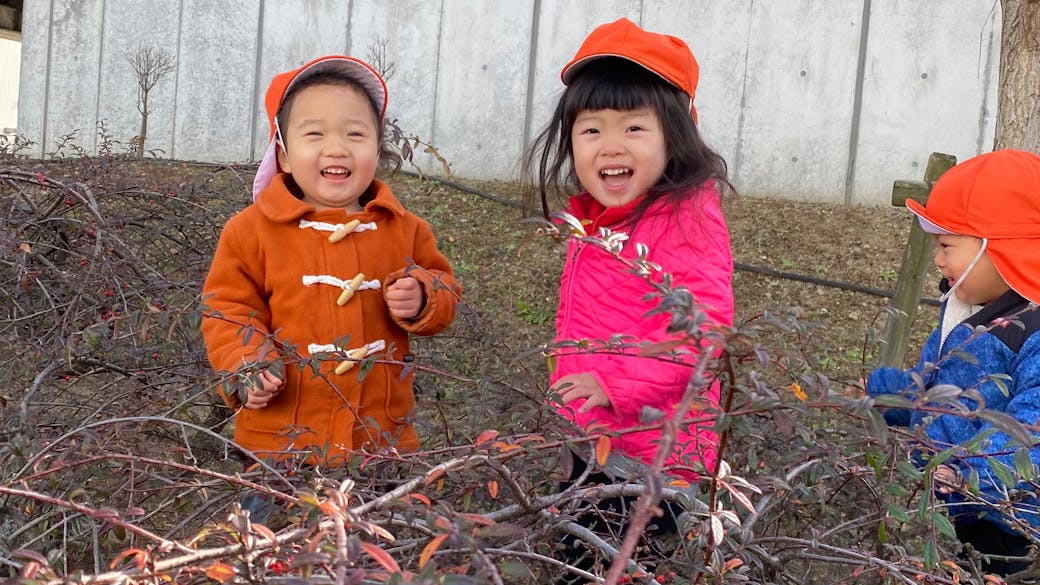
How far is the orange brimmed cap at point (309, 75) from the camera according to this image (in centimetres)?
247

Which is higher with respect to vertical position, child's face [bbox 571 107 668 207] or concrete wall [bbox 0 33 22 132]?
concrete wall [bbox 0 33 22 132]

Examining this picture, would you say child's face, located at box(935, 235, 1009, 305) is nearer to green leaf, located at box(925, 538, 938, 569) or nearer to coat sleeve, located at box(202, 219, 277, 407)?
green leaf, located at box(925, 538, 938, 569)

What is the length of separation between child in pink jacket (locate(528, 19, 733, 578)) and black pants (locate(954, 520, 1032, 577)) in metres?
0.59

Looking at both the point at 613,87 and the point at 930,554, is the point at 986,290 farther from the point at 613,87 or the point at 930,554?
the point at 930,554

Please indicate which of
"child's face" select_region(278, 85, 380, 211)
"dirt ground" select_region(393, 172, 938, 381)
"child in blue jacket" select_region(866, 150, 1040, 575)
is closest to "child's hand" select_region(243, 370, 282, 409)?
"child's face" select_region(278, 85, 380, 211)

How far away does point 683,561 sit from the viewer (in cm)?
147

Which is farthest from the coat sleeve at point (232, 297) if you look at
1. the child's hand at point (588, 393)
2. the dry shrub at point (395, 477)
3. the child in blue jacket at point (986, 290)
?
the child in blue jacket at point (986, 290)

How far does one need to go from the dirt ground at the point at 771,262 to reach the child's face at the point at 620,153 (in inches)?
80.0

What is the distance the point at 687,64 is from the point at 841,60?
13.6 feet

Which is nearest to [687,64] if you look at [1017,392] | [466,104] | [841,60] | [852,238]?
[1017,392]

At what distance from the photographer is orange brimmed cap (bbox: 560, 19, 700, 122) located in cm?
227

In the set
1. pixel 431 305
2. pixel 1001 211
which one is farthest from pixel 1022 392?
pixel 431 305

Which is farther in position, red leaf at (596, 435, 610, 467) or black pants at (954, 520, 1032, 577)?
black pants at (954, 520, 1032, 577)

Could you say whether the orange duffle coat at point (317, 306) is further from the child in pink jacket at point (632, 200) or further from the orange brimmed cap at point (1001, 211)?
the orange brimmed cap at point (1001, 211)
